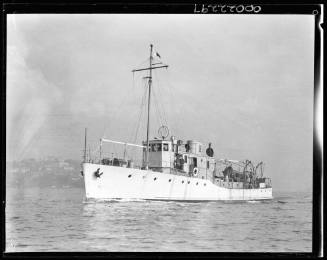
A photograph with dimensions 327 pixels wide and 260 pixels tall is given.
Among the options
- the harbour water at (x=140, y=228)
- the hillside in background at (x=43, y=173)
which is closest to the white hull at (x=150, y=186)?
the hillside in background at (x=43, y=173)

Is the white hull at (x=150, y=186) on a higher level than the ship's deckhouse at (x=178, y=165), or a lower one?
lower

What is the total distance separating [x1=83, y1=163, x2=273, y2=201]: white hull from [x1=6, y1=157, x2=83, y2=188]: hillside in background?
222 cm

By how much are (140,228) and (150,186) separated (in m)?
4.81

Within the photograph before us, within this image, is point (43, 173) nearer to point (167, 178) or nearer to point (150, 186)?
point (150, 186)

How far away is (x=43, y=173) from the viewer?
8203 millimetres

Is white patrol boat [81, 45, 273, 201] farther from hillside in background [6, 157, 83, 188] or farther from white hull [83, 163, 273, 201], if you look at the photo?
hillside in background [6, 157, 83, 188]

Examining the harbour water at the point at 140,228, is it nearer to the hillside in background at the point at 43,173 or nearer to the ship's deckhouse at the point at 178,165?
the hillside in background at the point at 43,173

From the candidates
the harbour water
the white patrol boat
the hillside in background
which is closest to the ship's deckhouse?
the white patrol boat

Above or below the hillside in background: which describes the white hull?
below

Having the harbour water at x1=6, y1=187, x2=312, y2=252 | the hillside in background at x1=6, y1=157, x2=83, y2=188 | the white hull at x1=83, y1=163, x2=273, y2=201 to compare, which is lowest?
the harbour water at x1=6, y1=187, x2=312, y2=252

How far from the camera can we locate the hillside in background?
7.91 metres

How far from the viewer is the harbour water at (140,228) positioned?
766 centimetres
